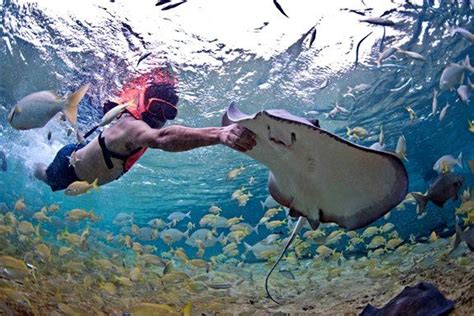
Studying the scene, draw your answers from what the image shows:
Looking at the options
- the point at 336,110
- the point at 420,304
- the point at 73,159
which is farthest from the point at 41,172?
the point at 336,110

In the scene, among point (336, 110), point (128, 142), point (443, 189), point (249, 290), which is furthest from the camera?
point (336, 110)

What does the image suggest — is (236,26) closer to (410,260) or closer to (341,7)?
(341,7)

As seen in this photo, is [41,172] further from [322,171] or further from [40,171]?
[322,171]

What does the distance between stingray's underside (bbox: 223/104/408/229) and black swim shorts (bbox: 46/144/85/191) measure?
11.8ft

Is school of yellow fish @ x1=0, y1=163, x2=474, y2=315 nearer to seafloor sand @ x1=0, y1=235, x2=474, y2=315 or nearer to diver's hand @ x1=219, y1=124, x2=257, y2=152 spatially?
seafloor sand @ x1=0, y1=235, x2=474, y2=315

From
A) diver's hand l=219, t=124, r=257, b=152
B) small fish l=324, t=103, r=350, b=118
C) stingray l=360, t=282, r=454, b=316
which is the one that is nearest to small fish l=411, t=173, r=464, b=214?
stingray l=360, t=282, r=454, b=316

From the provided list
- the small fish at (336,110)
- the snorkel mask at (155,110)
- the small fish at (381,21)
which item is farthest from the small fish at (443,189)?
the small fish at (336,110)

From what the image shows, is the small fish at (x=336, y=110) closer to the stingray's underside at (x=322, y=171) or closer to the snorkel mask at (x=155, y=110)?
the snorkel mask at (x=155, y=110)

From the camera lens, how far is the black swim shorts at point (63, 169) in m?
6.03

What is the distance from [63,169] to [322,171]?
14.7 feet

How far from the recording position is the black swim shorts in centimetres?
603

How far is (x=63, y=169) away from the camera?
607cm

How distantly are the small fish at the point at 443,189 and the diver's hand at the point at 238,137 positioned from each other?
525cm

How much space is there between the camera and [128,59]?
10906mm
